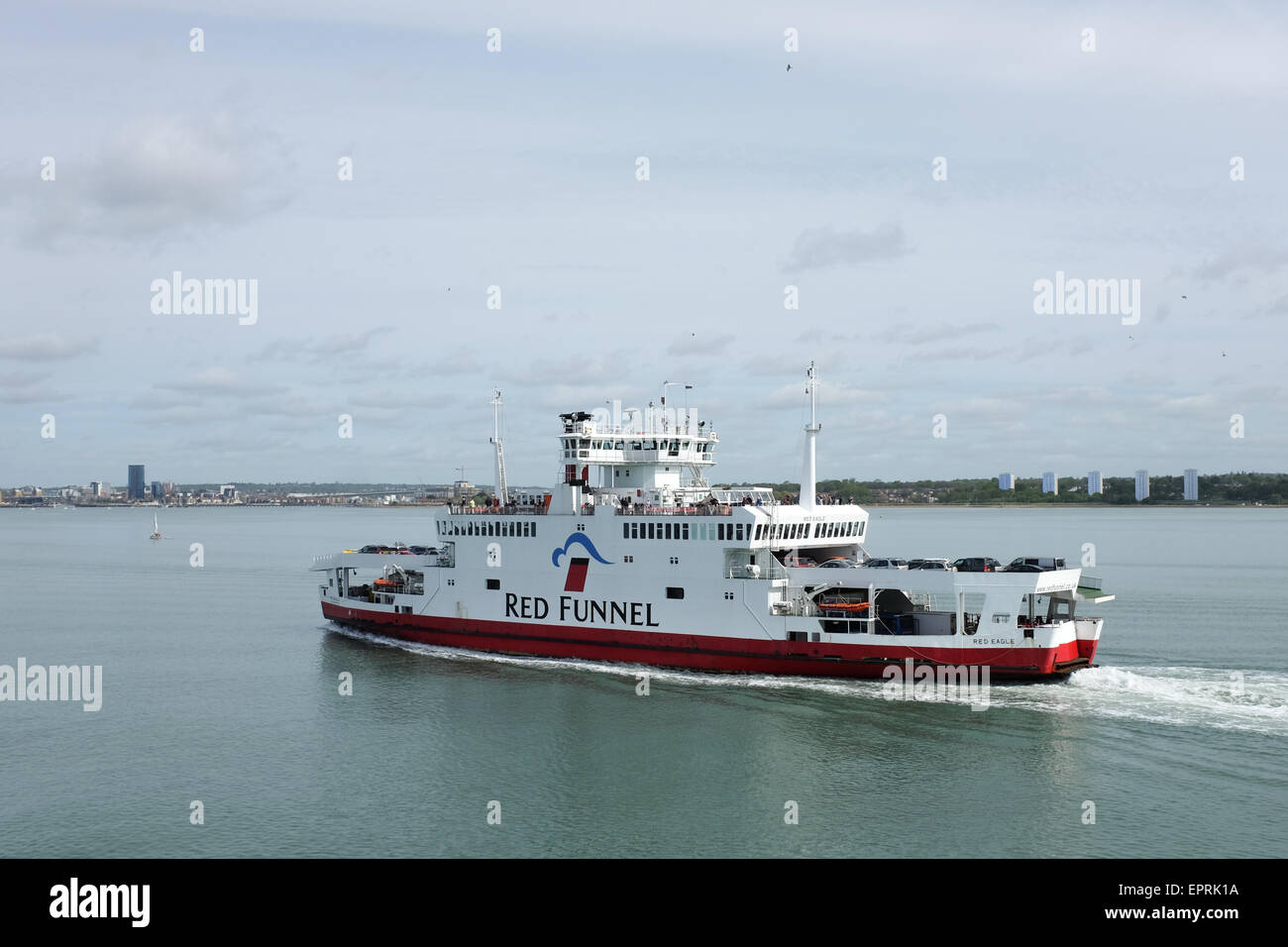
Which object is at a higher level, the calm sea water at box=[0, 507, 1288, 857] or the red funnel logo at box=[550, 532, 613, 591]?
the red funnel logo at box=[550, 532, 613, 591]

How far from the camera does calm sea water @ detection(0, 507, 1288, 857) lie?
21.5 metres

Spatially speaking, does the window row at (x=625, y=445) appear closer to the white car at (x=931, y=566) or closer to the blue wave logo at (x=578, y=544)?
the blue wave logo at (x=578, y=544)

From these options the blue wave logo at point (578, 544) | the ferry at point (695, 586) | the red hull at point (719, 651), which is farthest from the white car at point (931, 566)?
the blue wave logo at point (578, 544)

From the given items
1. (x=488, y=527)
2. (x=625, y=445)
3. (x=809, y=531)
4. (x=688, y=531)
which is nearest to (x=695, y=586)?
(x=688, y=531)

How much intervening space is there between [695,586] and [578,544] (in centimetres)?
504

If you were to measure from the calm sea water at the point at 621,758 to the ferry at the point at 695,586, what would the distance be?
1.14m

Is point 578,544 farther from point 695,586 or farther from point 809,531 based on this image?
point 809,531

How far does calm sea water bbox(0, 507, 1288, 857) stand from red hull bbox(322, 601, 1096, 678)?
635mm

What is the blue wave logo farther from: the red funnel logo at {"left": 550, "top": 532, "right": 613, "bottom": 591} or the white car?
the white car

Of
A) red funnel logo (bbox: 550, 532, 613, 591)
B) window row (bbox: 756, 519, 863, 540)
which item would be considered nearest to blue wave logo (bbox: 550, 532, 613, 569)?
red funnel logo (bbox: 550, 532, 613, 591)

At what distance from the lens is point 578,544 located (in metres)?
38.1

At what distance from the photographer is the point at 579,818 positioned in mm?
22609
